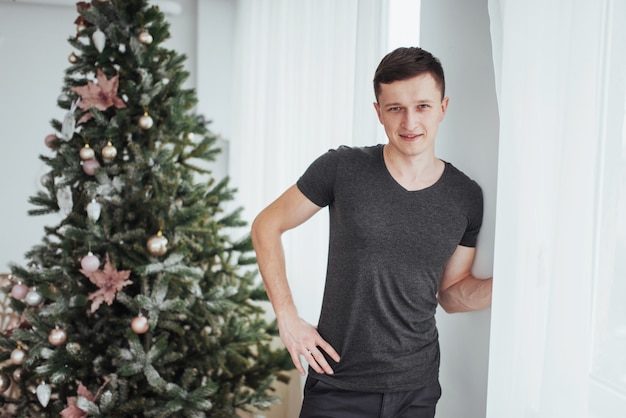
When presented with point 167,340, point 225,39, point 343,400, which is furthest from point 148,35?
point 225,39

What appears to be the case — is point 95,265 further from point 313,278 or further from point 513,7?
point 513,7

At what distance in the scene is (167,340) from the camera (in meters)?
2.21

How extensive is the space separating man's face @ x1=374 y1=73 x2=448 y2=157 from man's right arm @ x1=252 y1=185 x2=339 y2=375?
0.96 feet

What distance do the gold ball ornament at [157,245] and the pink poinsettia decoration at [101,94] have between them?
0.48m

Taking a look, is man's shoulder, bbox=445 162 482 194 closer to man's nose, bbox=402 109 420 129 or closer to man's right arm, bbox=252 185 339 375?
man's nose, bbox=402 109 420 129

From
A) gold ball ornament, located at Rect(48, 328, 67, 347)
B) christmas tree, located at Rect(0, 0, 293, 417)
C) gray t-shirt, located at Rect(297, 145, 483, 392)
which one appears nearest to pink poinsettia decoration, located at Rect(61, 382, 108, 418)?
christmas tree, located at Rect(0, 0, 293, 417)

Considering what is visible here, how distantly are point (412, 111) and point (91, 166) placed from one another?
1.22 meters

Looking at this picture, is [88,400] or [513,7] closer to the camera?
[513,7]

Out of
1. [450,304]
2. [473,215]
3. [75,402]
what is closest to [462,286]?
[450,304]

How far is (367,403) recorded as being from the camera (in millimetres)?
1473

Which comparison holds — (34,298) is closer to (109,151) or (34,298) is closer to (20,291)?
(20,291)

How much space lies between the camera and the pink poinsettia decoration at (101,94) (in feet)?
6.86

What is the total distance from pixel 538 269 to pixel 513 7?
0.53 metres

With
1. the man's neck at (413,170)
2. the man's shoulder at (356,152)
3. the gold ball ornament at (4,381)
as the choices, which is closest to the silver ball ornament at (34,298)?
the gold ball ornament at (4,381)
